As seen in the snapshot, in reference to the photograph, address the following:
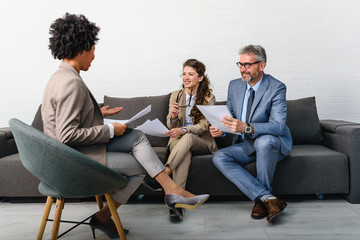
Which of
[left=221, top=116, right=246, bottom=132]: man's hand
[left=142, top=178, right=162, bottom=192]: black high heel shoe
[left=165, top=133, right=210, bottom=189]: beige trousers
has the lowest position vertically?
[left=142, top=178, right=162, bottom=192]: black high heel shoe

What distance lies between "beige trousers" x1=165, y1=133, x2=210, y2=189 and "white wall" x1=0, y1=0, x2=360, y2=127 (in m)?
1.17

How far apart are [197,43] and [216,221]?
2032mm

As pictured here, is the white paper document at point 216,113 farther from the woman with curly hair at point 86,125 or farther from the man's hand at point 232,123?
the woman with curly hair at point 86,125

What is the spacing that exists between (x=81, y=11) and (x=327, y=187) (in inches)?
118

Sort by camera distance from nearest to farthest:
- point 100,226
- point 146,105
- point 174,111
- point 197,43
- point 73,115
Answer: point 73,115, point 100,226, point 174,111, point 146,105, point 197,43

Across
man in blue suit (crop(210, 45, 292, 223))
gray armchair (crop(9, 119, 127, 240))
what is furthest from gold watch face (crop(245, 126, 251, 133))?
gray armchair (crop(9, 119, 127, 240))

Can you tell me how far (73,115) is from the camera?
1.71m

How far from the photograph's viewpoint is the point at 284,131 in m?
2.58

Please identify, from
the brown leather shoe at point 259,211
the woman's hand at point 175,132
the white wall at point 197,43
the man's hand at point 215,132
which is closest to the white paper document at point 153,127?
the woman's hand at point 175,132

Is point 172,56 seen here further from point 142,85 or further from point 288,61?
point 288,61

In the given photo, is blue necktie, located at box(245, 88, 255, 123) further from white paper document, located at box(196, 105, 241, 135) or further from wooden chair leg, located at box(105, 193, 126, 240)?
wooden chair leg, located at box(105, 193, 126, 240)

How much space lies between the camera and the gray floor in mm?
2049

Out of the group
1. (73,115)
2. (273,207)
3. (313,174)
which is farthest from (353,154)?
(73,115)

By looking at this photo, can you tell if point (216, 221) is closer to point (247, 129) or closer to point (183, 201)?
point (183, 201)
